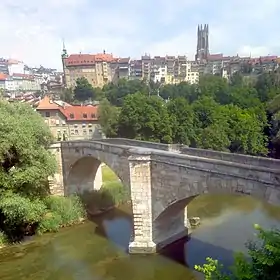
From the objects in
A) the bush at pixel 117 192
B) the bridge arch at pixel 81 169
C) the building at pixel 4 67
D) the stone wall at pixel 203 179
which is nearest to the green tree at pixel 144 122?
the bridge arch at pixel 81 169

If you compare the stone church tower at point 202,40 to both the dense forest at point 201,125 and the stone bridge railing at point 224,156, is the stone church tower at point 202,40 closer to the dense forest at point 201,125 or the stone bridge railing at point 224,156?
the dense forest at point 201,125

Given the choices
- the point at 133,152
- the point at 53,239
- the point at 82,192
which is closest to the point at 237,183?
the point at 133,152

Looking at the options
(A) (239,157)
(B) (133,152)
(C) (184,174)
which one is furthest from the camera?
(B) (133,152)

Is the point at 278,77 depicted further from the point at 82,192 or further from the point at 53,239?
the point at 53,239

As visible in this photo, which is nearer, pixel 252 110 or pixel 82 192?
pixel 82 192

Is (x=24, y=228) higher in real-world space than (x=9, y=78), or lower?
lower

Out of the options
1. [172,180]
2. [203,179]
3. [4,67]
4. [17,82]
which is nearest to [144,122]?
[172,180]
